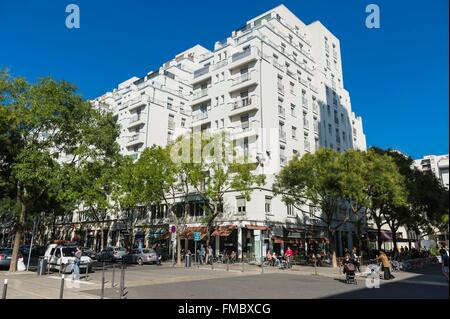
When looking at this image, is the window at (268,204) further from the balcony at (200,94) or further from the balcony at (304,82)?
the balcony at (304,82)

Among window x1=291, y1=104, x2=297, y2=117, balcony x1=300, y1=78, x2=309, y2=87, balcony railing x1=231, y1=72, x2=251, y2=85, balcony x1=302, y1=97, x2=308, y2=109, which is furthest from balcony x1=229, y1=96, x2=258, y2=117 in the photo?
balcony x1=300, y1=78, x2=309, y2=87

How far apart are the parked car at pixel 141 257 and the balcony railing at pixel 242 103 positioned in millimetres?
17690

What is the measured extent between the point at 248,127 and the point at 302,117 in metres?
9.54

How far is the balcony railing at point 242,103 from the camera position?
3778 centimetres

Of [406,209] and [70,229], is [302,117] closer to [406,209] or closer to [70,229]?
[406,209]

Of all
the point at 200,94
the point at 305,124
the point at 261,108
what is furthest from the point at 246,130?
the point at 305,124

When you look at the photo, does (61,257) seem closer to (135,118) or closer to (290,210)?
(290,210)

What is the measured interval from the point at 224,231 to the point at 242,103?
14088 millimetres

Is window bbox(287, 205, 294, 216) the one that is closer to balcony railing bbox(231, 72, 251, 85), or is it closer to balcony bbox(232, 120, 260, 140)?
balcony bbox(232, 120, 260, 140)

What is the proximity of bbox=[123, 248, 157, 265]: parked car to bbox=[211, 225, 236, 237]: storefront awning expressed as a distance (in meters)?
6.08

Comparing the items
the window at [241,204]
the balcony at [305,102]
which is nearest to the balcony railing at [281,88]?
the balcony at [305,102]

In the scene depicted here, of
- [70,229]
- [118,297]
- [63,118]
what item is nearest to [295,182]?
[63,118]

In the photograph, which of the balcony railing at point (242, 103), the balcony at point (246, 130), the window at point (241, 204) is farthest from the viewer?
the balcony railing at point (242, 103)

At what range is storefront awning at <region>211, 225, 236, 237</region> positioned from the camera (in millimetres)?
33094
